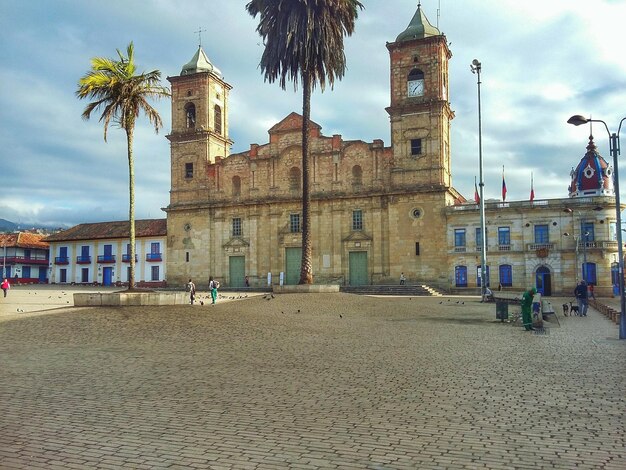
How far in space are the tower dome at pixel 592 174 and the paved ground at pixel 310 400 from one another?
151 feet

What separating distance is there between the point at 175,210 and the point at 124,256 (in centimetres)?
1101

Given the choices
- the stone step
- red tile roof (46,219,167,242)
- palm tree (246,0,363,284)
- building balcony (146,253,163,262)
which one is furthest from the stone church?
palm tree (246,0,363,284)

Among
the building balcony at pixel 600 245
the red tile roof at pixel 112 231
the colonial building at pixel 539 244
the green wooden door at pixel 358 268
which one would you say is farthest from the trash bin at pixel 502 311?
the red tile roof at pixel 112 231

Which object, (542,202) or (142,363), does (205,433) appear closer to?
(142,363)

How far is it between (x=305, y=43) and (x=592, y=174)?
3974 centimetres

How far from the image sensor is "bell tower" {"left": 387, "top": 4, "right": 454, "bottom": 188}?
145 ft

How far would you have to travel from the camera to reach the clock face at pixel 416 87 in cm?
4512

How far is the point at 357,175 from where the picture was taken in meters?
46.8

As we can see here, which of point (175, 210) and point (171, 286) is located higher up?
point (175, 210)

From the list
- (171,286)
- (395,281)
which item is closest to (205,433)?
(395,281)

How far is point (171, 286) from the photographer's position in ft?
169

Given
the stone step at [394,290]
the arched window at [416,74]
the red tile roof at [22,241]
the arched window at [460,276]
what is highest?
the arched window at [416,74]

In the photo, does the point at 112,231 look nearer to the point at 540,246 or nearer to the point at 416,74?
the point at 416,74

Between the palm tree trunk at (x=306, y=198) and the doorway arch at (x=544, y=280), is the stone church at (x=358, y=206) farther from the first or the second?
the palm tree trunk at (x=306, y=198)
